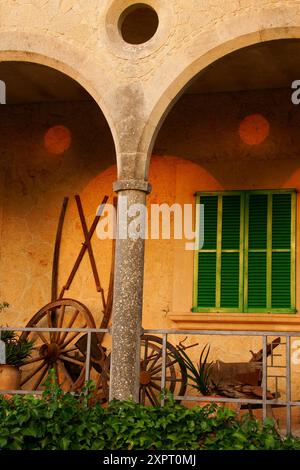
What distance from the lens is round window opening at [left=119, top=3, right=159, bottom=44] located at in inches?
346

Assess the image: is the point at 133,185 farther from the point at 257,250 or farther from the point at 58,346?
the point at 58,346

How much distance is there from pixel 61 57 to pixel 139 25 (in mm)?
1225

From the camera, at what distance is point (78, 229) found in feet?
34.5

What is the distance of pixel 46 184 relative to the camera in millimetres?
10758

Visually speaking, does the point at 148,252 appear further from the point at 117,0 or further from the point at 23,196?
the point at 117,0

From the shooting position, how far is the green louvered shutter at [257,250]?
959 cm

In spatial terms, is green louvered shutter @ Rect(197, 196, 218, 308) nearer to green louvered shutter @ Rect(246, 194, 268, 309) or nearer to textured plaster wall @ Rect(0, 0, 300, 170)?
green louvered shutter @ Rect(246, 194, 268, 309)

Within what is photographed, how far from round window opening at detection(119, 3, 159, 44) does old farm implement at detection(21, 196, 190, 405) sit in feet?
6.80

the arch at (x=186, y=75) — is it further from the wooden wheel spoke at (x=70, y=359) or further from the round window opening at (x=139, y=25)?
the wooden wheel spoke at (x=70, y=359)

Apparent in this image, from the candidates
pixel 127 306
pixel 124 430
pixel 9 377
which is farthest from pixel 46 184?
pixel 124 430

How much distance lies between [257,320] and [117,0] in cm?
368

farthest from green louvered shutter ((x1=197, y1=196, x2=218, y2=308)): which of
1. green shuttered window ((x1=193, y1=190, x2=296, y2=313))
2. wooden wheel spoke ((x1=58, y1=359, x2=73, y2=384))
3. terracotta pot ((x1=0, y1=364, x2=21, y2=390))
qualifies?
terracotta pot ((x1=0, y1=364, x2=21, y2=390))

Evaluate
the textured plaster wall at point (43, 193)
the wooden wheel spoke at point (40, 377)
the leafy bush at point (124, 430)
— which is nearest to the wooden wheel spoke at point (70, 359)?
the wooden wheel spoke at point (40, 377)
